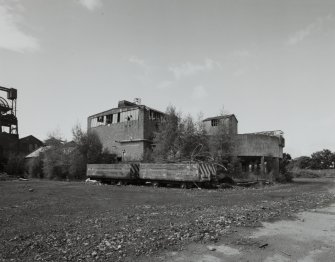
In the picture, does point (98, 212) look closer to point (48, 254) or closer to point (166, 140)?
point (48, 254)

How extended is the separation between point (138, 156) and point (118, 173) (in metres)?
10.7

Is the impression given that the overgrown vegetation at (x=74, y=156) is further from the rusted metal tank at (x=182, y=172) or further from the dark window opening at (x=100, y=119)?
the rusted metal tank at (x=182, y=172)

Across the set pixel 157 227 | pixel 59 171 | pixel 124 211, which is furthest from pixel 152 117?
pixel 157 227

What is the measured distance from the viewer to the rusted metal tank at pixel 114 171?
25.7 metres

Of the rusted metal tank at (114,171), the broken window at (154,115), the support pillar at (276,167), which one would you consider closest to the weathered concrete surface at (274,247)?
the rusted metal tank at (114,171)

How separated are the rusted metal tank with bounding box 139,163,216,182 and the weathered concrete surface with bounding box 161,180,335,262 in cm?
1384

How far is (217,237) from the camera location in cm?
622

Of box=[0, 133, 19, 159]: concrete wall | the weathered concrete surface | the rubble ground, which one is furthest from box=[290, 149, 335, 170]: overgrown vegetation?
the weathered concrete surface

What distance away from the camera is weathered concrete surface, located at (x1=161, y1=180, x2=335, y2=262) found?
5113mm

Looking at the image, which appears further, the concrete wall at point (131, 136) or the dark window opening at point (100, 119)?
the dark window opening at point (100, 119)

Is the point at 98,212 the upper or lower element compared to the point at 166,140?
lower

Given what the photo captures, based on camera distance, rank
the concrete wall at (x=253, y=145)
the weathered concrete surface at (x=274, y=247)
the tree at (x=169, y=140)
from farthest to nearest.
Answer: the concrete wall at (x=253, y=145) → the tree at (x=169, y=140) → the weathered concrete surface at (x=274, y=247)

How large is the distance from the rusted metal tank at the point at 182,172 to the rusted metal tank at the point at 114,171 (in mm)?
1845

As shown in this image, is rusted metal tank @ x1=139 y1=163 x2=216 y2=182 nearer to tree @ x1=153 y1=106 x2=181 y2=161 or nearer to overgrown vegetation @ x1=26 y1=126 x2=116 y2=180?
tree @ x1=153 y1=106 x2=181 y2=161
